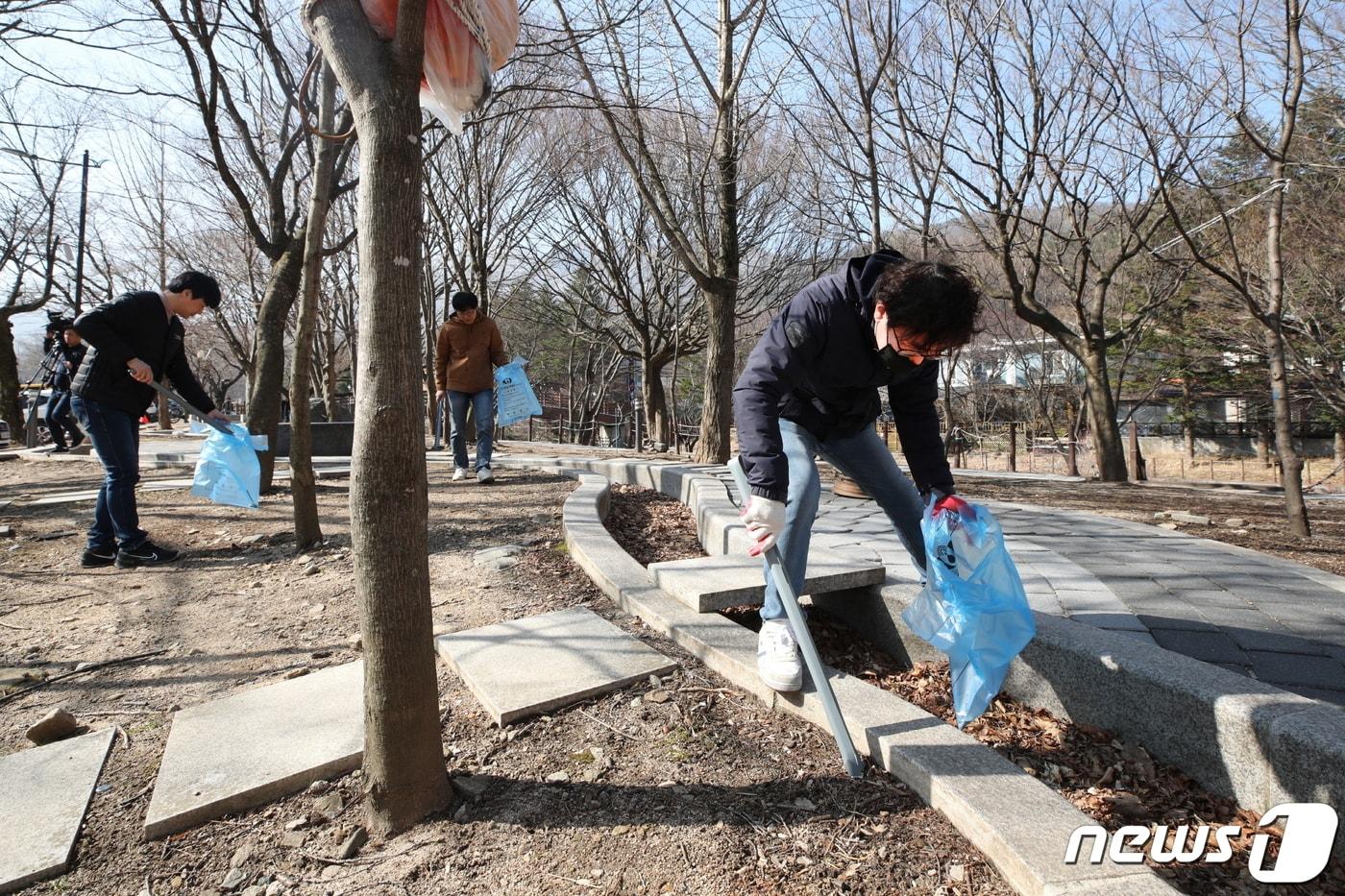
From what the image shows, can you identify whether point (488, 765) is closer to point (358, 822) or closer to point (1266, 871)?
point (358, 822)

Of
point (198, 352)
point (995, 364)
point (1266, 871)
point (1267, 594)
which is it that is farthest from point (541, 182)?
point (198, 352)

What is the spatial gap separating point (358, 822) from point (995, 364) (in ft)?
94.8

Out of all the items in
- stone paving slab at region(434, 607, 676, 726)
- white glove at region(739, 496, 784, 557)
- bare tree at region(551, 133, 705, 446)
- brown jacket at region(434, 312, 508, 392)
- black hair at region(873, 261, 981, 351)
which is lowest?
stone paving slab at region(434, 607, 676, 726)

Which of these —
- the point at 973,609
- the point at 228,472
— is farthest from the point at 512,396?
the point at 973,609

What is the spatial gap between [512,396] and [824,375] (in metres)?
5.37

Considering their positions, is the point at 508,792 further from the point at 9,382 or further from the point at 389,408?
the point at 9,382

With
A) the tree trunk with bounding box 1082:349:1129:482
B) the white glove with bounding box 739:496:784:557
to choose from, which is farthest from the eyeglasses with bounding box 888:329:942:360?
the tree trunk with bounding box 1082:349:1129:482

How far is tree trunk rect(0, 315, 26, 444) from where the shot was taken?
1345cm

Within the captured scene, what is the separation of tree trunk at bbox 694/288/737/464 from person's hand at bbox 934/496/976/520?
17.9 feet

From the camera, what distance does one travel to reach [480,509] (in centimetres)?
515

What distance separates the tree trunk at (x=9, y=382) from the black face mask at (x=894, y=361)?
17.5 meters

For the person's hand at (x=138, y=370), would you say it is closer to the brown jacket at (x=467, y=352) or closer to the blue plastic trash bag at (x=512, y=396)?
the brown jacket at (x=467, y=352)

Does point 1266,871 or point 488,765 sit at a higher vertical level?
point 488,765

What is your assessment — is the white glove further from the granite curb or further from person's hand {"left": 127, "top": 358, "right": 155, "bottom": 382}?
person's hand {"left": 127, "top": 358, "right": 155, "bottom": 382}
